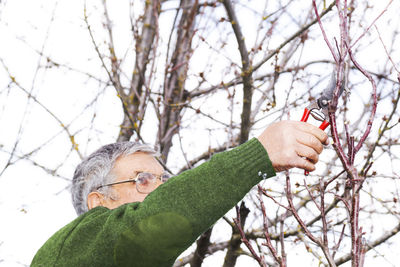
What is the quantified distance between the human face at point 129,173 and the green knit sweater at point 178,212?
25.3 inches

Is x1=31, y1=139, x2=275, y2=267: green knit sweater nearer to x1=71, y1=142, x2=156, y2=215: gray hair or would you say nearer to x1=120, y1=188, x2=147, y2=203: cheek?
x1=120, y1=188, x2=147, y2=203: cheek

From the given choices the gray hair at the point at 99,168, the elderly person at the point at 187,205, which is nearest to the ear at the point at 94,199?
the gray hair at the point at 99,168

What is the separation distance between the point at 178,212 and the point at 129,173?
833mm

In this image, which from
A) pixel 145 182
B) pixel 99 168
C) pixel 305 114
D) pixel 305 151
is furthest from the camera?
pixel 99 168

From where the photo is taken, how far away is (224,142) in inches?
242

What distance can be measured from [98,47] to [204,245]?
256 cm

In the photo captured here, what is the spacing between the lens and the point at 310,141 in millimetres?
1335

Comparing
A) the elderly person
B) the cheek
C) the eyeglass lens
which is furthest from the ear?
the elderly person

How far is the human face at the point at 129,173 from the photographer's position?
212cm

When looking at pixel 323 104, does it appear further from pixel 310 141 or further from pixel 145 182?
pixel 145 182

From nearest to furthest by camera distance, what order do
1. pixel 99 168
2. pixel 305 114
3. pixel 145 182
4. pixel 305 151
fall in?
1. pixel 305 151
2. pixel 305 114
3. pixel 145 182
4. pixel 99 168

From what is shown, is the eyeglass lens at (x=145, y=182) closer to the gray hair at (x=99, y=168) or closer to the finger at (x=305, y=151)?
the gray hair at (x=99, y=168)

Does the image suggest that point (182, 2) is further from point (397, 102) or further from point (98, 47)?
point (397, 102)

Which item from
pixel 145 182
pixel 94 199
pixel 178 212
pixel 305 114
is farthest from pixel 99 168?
pixel 305 114
